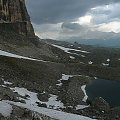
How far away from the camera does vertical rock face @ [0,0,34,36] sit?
121 m

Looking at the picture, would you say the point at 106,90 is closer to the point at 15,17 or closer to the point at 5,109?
the point at 5,109

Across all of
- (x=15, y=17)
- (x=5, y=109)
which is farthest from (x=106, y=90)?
(x=15, y=17)

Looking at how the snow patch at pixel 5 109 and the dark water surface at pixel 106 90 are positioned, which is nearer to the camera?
the snow patch at pixel 5 109

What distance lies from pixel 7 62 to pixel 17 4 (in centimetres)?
6592

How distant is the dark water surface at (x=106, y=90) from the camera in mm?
58716

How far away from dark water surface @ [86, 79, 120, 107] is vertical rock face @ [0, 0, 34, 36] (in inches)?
2051

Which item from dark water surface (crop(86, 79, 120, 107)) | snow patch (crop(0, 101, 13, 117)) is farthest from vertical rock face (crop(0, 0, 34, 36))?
snow patch (crop(0, 101, 13, 117))

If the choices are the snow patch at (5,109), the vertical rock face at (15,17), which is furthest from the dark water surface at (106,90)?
the vertical rock face at (15,17)

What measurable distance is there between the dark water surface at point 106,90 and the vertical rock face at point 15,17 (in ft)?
171

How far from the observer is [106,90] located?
67.4 m

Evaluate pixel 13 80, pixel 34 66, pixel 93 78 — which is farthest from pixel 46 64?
pixel 13 80

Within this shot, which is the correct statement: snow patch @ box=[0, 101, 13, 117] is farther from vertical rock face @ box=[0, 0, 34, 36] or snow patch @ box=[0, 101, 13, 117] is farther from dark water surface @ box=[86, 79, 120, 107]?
vertical rock face @ box=[0, 0, 34, 36]

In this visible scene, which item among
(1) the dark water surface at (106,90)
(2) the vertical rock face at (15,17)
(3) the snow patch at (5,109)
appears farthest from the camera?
(2) the vertical rock face at (15,17)

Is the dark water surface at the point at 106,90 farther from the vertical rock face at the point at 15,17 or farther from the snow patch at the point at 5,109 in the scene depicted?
the vertical rock face at the point at 15,17
